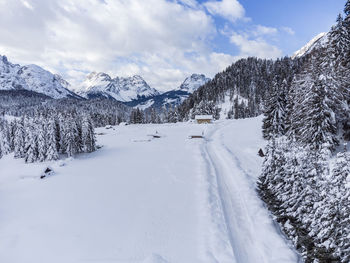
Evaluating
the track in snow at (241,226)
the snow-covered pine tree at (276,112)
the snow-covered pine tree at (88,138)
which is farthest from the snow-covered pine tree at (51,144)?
the snow-covered pine tree at (276,112)

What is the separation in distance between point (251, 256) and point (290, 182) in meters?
4.17

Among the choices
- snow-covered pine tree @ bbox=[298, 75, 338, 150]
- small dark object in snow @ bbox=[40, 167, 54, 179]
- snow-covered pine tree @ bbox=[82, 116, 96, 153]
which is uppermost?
snow-covered pine tree @ bbox=[298, 75, 338, 150]

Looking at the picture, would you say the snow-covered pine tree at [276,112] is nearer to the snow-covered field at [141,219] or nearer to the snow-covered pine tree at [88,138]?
the snow-covered field at [141,219]

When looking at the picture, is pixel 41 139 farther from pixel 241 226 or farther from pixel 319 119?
pixel 319 119

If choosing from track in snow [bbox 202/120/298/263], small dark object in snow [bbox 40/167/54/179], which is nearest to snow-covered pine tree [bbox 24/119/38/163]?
small dark object in snow [bbox 40/167/54/179]

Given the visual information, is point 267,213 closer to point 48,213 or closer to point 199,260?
point 199,260

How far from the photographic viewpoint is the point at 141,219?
10.5m

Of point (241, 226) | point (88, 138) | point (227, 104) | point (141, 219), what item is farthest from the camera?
point (227, 104)

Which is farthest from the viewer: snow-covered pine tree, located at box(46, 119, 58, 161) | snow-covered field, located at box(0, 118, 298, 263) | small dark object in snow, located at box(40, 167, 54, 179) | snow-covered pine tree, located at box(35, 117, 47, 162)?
snow-covered pine tree, located at box(46, 119, 58, 161)

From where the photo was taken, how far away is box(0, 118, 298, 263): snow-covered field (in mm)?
7961

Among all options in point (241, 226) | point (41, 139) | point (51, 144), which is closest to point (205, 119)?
point (51, 144)

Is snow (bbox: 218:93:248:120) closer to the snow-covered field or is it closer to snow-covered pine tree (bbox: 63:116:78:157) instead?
snow-covered pine tree (bbox: 63:116:78:157)

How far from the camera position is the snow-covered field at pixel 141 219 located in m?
7.96

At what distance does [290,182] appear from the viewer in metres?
9.70
